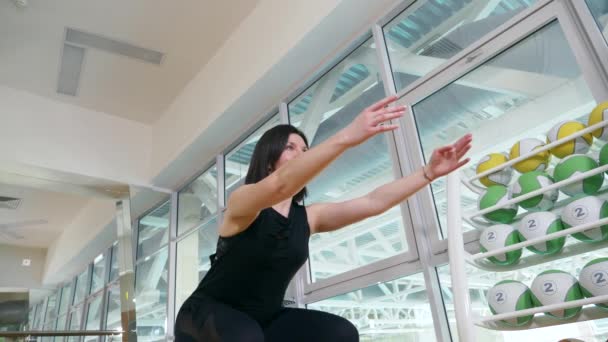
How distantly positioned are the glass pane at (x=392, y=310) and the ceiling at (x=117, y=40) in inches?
86.4

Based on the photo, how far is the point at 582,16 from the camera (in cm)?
163

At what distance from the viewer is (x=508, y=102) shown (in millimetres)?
1911

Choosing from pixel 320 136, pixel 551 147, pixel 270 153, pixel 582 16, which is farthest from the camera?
pixel 320 136

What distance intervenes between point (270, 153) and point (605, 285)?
3.40 feet

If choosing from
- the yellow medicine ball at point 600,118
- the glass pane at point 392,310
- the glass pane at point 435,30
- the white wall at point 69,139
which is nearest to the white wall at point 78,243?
the white wall at point 69,139

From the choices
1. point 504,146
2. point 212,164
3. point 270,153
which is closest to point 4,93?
point 212,164

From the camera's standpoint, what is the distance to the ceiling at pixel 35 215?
174 inches

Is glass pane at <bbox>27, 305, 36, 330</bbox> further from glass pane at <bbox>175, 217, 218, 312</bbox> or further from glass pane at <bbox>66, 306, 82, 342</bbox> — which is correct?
glass pane at <bbox>175, 217, 218, 312</bbox>

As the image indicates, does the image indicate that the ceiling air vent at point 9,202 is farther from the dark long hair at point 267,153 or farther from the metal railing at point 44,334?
the dark long hair at point 267,153

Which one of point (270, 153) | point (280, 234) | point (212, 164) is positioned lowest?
point (280, 234)

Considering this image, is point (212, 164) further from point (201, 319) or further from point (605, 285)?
point (605, 285)

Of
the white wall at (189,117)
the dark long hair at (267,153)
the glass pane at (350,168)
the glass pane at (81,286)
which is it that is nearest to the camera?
the dark long hair at (267,153)

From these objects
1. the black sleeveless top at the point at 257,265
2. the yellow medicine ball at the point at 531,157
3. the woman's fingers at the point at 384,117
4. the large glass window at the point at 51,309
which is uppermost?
the large glass window at the point at 51,309

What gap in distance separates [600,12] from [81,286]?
19.5 feet
